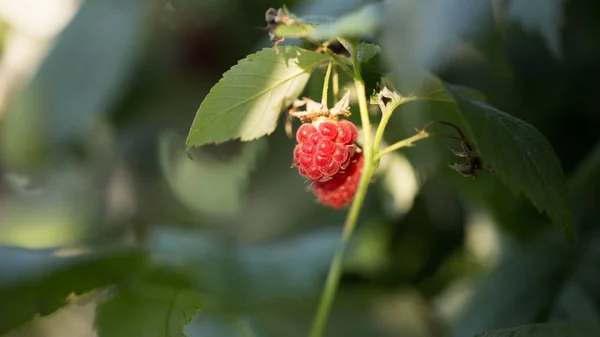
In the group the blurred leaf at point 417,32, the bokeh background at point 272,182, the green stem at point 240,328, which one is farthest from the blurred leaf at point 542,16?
the green stem at point 240,328

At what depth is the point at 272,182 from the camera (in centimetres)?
127

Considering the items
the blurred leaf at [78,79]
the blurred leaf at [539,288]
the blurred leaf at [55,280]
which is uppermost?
the blurred leaf at [78,79]

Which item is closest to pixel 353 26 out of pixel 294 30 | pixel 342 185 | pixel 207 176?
pixel 294 30

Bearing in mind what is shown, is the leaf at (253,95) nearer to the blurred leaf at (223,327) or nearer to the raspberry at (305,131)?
the raspberry at (305,131)

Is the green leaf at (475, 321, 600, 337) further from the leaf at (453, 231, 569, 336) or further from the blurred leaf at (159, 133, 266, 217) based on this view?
the blurred leaf at (159, 133, 266, 217)

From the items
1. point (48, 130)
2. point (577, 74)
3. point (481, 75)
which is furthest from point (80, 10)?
point (577, 74)

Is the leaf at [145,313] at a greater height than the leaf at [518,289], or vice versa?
the leaf at [145,313]

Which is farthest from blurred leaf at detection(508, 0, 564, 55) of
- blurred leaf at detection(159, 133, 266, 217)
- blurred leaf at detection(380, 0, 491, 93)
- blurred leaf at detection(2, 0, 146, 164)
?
blurred leaf at detection(2, 0, 146, 164)

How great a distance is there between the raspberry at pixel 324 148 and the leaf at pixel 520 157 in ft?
0.29

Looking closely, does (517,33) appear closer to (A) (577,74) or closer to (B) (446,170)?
(A) (577,74)

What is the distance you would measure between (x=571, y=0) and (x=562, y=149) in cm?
19

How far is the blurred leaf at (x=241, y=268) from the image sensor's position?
22.2 inches

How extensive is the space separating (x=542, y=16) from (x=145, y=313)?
446mm

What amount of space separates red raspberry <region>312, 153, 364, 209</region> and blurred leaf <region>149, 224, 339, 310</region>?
0.10 m
